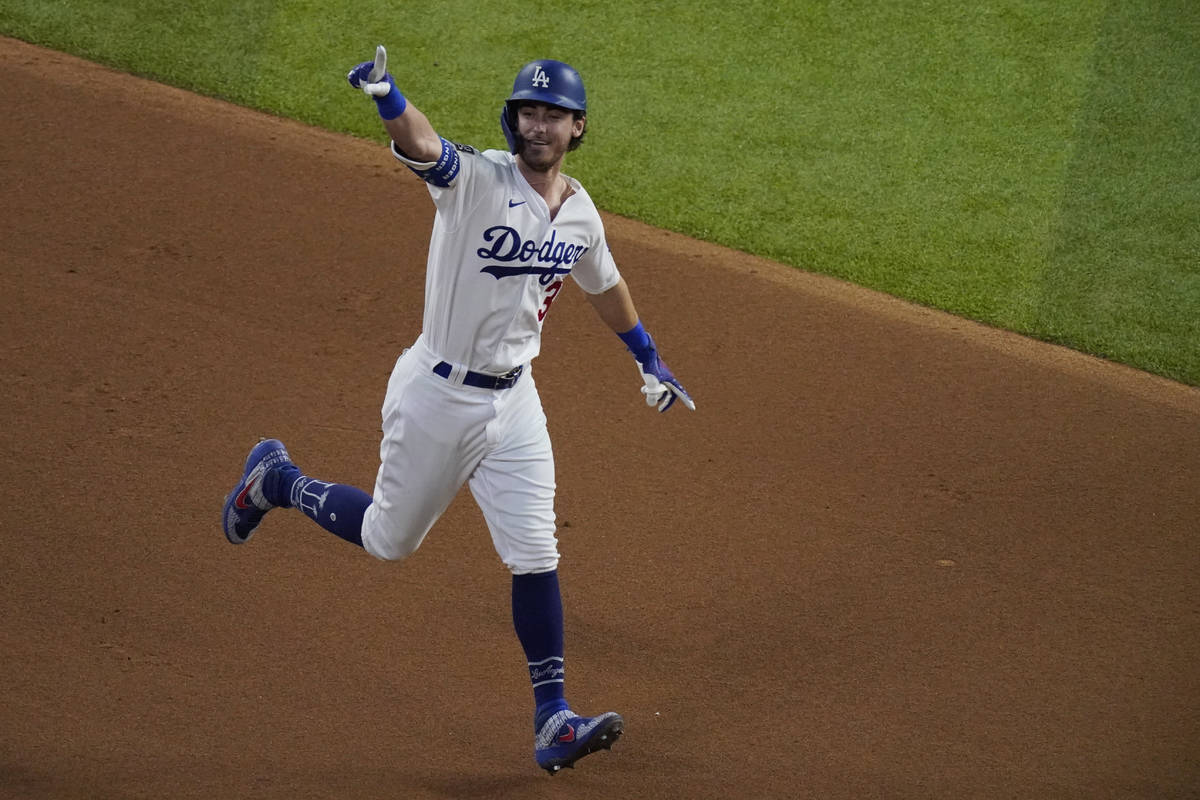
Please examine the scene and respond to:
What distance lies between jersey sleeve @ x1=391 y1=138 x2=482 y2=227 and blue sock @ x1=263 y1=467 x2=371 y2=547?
1.06 metres

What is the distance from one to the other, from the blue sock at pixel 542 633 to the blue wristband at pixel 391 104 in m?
1.40

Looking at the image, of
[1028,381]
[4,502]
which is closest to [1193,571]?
[1028,381]

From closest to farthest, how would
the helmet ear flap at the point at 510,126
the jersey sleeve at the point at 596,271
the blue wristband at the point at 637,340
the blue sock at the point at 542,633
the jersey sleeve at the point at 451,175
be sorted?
the jersey sleeve at the point at 451,175, the helmet ear flap at the point at 510,126, the blue sock at the point at 542,633, the jersey sleeve at the point at 596,271, the blue wristband at the point at 637,340

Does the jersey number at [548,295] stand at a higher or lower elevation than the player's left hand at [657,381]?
higher

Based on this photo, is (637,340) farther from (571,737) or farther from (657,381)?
(571,737)

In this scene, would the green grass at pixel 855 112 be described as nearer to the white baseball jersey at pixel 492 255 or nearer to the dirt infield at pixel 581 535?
the dirt infield at pixel 581 535

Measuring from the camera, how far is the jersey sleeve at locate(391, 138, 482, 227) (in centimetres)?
372

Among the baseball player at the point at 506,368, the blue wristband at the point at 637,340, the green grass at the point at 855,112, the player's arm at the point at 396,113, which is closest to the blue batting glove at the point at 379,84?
the player's arm at the point at 396,113

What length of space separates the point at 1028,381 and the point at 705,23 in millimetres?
3564

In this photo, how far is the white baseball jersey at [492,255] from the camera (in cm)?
386

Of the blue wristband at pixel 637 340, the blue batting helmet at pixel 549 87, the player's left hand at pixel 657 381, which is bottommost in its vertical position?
the player's left hand at pixel 657 381

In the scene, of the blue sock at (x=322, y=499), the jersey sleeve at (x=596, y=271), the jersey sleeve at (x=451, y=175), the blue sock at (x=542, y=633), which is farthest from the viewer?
the blue sock at (x=322, y=499)

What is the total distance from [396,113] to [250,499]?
1668mm

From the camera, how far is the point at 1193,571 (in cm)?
529
